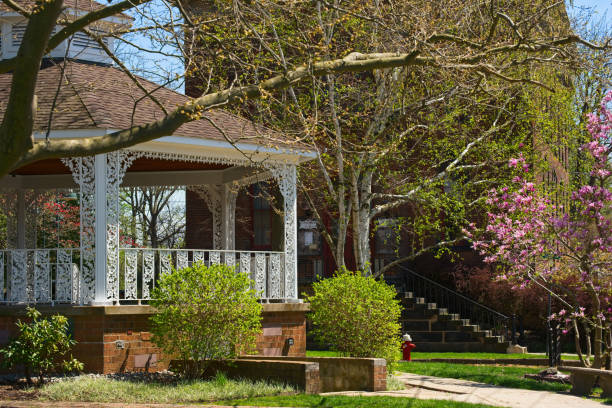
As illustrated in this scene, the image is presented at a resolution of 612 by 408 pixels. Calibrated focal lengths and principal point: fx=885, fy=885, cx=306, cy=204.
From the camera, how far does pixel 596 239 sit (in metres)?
15.3

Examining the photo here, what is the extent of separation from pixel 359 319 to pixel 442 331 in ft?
34.0

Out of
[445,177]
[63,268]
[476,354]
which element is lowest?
[476,354]

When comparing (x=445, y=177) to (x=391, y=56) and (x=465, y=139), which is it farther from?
(x=391, y=56)

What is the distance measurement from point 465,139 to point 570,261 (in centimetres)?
601

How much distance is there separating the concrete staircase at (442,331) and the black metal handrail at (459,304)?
9.0 inches

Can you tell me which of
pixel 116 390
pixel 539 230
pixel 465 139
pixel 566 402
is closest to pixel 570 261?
pixel 539 230

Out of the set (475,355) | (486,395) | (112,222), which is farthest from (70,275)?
(475,355)

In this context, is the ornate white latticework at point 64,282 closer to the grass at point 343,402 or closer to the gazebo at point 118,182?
the gazebo at point 118,182

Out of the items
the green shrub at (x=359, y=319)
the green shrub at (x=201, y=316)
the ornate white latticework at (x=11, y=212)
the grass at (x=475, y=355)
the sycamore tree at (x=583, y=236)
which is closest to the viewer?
the green shrub at (x=201, y=316)

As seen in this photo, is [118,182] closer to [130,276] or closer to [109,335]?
[130,276]

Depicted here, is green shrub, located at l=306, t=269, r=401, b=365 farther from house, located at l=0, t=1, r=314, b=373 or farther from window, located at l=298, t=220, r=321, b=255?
window, located at l=298, t=220, r=321, b=255

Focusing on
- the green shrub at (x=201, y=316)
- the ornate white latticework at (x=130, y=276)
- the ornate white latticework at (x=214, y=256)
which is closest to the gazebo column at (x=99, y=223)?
the ornate white latticework at (x=130, y=276)

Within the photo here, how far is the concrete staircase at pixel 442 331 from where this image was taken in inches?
950

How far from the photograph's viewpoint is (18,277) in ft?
50.0
